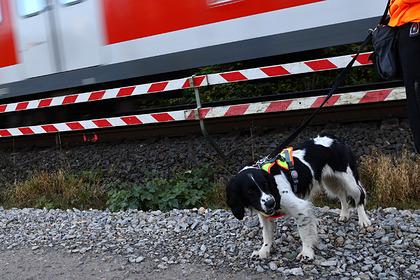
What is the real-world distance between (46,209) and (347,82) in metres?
5.75

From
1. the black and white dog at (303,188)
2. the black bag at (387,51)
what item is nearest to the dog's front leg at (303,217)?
the black and white dog at (303,188)

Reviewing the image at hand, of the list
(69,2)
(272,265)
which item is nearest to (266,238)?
(272,265)

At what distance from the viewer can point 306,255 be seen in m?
3.60

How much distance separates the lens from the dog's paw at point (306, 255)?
11.8 feet

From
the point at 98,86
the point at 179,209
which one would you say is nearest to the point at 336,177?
the point at 179,209

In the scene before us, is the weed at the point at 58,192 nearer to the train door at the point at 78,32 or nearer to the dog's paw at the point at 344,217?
the train door at the point at 78,32

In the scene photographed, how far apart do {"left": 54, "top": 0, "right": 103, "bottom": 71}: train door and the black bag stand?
18.4 feet

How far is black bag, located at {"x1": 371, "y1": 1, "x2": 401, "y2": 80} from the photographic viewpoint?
10.1 feet

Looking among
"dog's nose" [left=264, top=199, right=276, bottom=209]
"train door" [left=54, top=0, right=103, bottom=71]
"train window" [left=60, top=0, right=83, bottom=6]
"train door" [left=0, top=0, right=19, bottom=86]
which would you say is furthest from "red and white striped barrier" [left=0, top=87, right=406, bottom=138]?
"dog's nose" [left=264, top=199, right=276, bottom=209]

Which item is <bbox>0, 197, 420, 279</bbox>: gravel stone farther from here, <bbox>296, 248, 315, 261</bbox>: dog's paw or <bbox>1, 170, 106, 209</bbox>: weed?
<bbox>1, 170, 106, 209</bbox>: weed

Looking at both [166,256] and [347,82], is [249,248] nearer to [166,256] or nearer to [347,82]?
[166,256]

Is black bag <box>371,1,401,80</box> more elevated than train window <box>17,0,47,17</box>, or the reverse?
train window <box>17,0,47,17</box>

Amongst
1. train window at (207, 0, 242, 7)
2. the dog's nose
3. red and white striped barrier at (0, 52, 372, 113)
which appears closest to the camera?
the dog's nose

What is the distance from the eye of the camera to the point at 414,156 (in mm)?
5523
